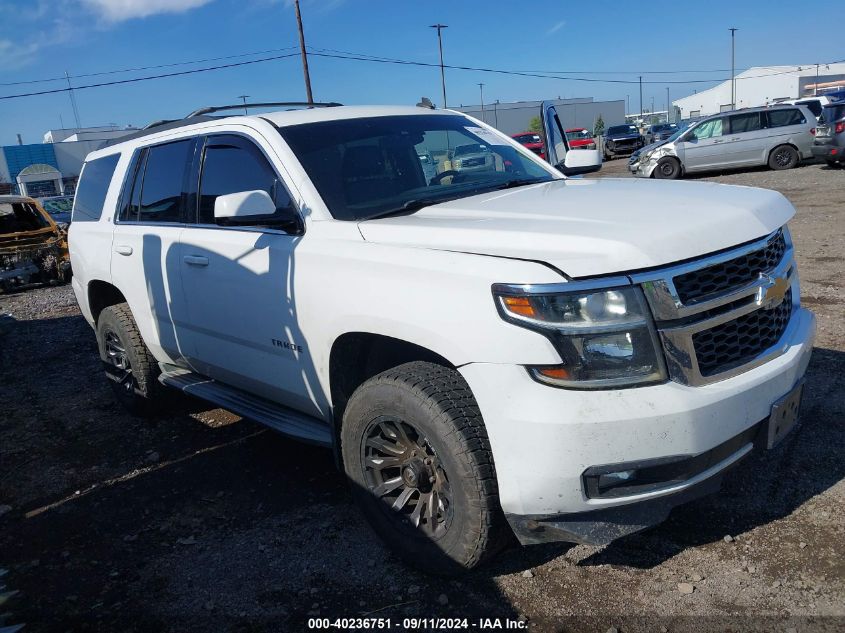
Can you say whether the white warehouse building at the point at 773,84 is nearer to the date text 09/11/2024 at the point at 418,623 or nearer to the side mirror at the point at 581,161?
the side mirror at the point at 581,161

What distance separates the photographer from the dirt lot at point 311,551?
2703mm

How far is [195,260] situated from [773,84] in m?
124

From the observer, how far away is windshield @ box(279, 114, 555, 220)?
Answer: 3.42m

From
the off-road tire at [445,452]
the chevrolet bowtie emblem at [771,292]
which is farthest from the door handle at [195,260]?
the chevrolet bowtie emblem at [771,292]

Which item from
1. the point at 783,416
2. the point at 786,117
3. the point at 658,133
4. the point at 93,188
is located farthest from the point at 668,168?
the point at 658,133

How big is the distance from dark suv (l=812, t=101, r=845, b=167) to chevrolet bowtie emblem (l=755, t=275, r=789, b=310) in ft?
56.2

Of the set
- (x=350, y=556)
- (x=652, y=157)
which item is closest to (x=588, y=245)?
(x=350, y=556)

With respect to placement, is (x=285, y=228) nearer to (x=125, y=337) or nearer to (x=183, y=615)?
(x=183, y=615)

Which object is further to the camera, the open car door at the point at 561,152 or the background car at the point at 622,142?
the background car at the point at 622,142

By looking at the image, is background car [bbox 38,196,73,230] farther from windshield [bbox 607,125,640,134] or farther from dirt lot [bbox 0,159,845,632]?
windshield [bbox 607,125,640,134]

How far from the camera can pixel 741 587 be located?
8.84ft

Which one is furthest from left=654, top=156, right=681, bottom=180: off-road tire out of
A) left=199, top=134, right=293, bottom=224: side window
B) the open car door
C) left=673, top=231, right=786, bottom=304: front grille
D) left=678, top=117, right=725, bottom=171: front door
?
left=673, top=231, right=786, bottom=304: front grille

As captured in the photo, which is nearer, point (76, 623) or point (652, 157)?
point (76, 623)

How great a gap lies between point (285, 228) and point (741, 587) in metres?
2.48
